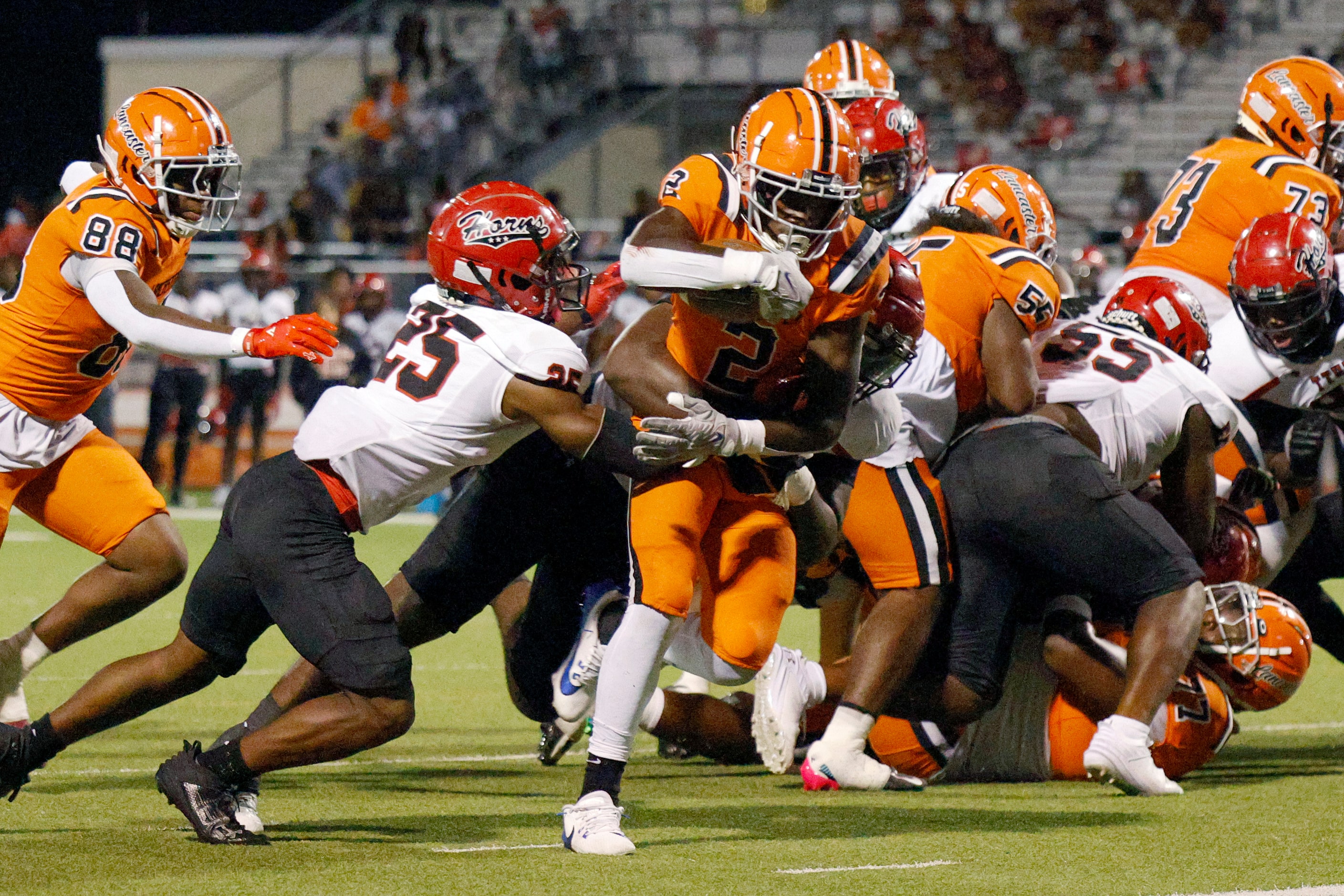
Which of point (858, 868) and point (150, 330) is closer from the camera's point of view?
point (858, 868)

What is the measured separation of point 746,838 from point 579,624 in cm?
123

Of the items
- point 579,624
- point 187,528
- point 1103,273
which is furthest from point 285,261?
point 579,624

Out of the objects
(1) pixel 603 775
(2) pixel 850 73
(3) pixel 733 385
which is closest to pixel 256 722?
(1) pixel 603 775

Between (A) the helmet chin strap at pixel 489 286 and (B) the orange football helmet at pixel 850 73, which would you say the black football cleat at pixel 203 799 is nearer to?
(A) the helmet chin strap at pixel 489 286

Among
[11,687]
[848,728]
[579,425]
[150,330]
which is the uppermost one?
[579,425]

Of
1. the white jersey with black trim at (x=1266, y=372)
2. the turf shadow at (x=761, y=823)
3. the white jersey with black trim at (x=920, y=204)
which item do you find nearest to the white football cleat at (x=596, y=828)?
the turf shadow at (x=761, y=823)

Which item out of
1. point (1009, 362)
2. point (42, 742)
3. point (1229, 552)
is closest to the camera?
point (42, 742)

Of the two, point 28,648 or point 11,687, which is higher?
point 28,648

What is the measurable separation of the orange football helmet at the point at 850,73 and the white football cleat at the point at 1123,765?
3561 millimetres

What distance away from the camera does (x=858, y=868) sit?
411cm

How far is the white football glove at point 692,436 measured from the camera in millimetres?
4223

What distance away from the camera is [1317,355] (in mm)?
6191

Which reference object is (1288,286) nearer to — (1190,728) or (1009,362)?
(1009,362)

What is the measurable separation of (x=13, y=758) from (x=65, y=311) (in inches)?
59.7
